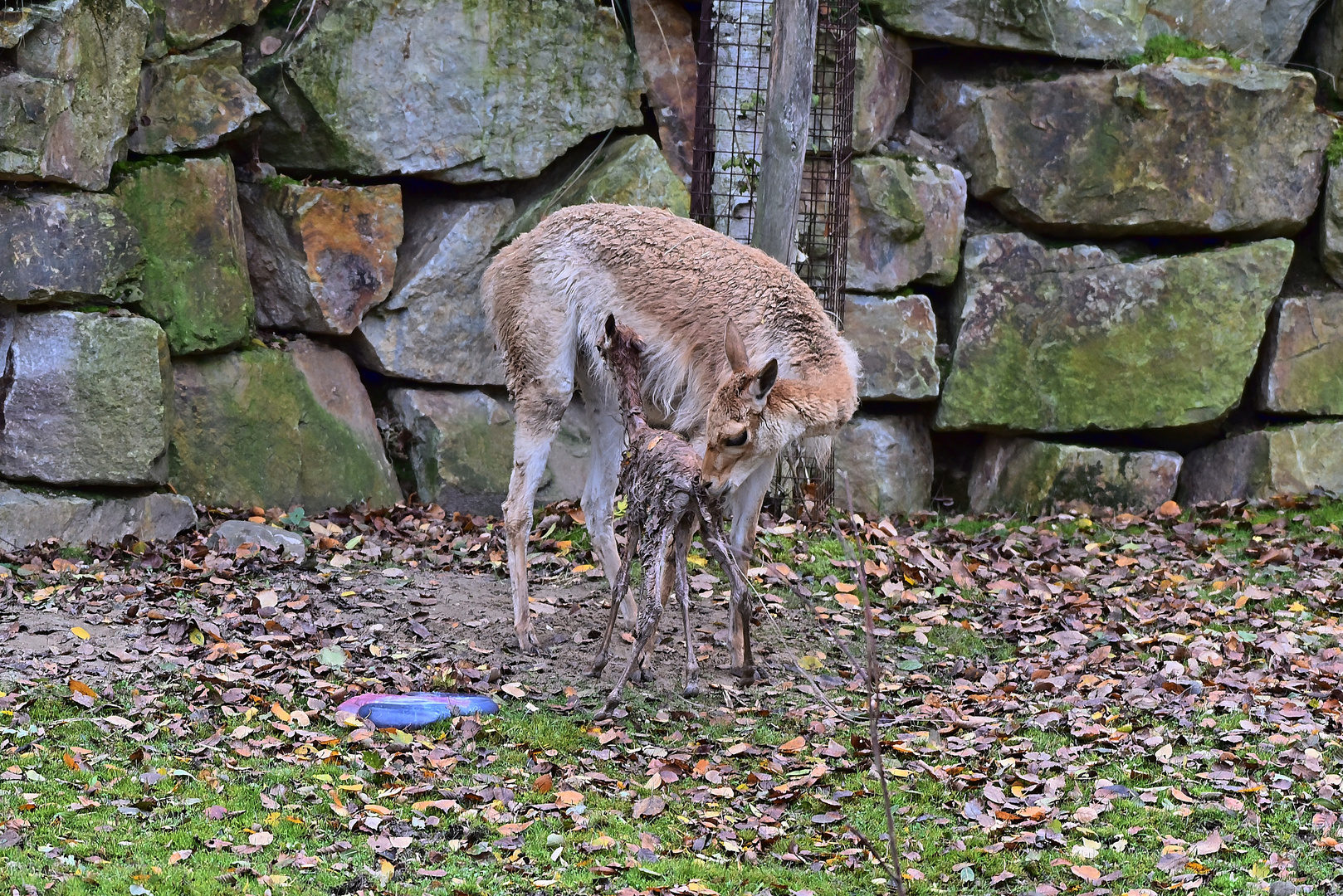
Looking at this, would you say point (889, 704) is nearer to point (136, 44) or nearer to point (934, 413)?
point (934, 413)

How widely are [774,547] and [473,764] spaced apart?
125 inches

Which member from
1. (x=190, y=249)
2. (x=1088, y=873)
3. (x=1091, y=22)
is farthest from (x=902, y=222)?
(x=1088, y=873)

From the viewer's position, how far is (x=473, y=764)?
4.75 metres

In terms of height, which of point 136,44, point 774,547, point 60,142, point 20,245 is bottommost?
point 774,547

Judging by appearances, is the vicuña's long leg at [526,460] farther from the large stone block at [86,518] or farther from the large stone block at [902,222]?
the large stone block at [902,222]

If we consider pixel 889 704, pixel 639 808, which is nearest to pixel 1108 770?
pixel 889 704

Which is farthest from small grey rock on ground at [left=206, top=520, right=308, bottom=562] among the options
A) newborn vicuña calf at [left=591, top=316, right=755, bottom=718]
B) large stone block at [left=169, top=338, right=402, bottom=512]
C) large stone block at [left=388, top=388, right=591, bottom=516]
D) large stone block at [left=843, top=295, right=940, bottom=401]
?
large stone block at [left=843, top=295, right=940, bottom=401]

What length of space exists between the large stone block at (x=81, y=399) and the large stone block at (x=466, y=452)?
181cm

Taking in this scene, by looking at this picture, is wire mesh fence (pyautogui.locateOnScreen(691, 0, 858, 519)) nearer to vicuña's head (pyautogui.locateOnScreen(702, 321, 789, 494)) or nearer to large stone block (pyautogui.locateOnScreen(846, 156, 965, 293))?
large stone block (pyautogui.locateOnScreen(846, 156, 965, 293))

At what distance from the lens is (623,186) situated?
340 inches

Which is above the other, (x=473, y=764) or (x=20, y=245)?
(x=20, y=245)

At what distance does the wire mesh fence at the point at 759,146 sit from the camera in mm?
8352

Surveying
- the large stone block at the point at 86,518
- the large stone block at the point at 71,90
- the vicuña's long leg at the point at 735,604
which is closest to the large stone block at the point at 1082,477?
the vicuña's long leg at the point at 735,604

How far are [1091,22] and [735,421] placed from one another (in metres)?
5.51
